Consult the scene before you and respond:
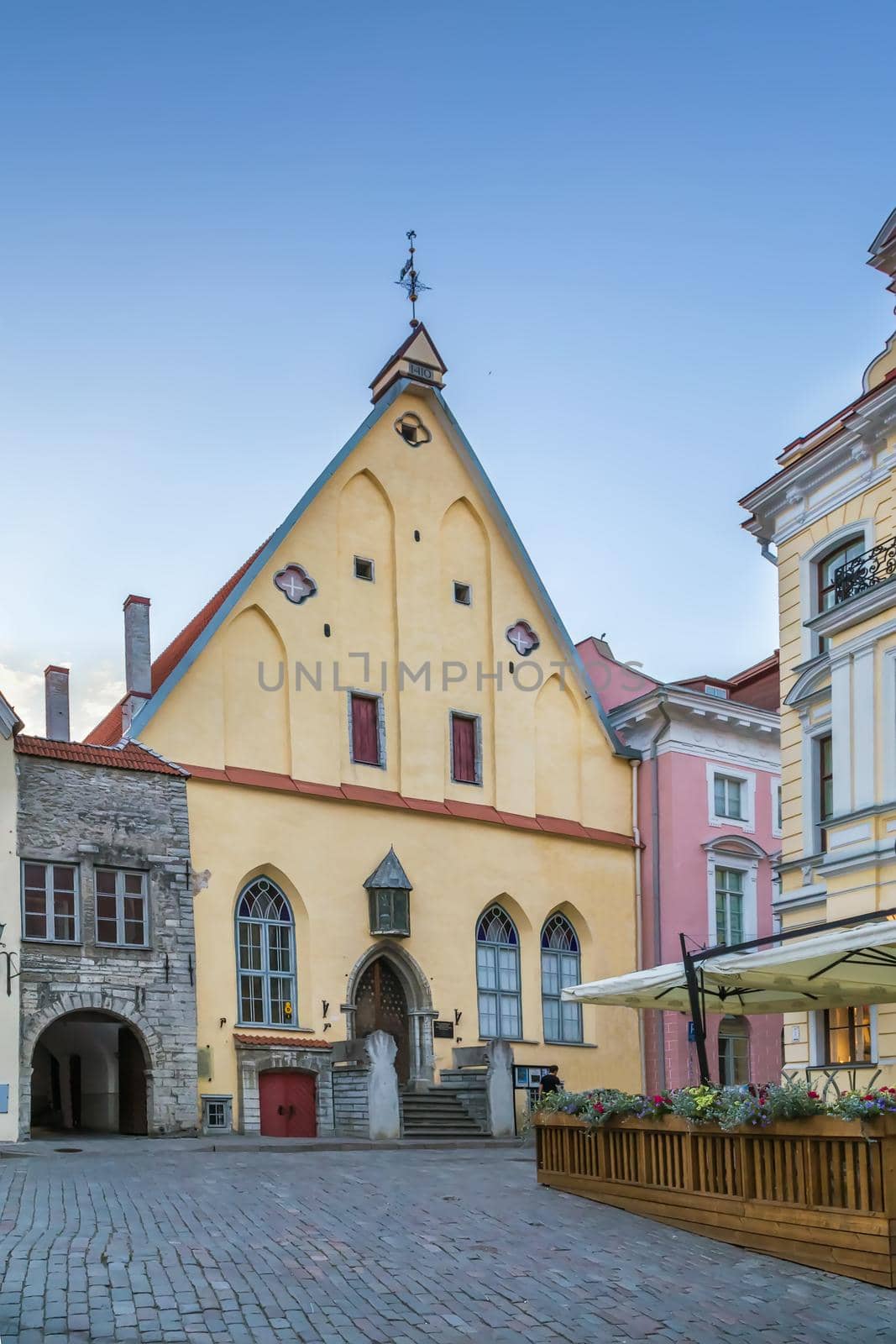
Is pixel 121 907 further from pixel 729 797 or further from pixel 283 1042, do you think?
pixel 729 797

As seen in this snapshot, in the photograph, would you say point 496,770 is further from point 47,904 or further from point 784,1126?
point 784,1126

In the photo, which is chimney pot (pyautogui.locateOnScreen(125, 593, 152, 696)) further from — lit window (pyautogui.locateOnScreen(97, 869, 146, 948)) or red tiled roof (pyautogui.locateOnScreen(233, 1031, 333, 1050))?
red tiled roof (pyautogui.locateOnScreen(233, 1031, 333, 1050))

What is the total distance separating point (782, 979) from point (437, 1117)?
40.7ft

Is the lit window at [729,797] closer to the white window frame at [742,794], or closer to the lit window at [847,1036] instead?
the white window frame at [742,794]

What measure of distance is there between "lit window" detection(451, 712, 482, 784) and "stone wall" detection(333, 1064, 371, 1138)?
6784 millimetres

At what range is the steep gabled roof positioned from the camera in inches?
1144

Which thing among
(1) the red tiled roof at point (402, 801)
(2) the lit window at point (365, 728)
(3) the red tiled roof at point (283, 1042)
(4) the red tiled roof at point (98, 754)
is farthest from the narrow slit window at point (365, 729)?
(3) the red tiled roof at point (283, 1042)

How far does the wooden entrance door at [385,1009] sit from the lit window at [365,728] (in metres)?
3.75

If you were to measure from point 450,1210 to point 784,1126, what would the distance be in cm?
350

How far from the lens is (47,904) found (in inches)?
951

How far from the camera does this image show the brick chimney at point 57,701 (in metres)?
30.7

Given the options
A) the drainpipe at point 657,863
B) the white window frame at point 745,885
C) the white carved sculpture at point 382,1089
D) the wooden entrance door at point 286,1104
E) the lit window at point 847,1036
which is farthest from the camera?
the white window frame at point 745,885

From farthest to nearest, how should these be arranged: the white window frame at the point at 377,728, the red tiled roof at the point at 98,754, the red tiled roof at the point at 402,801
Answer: the white window frame at the point at 377,728 < the red tiled roof at the point at 402,801 < the red tiled roof at the point at 98,754

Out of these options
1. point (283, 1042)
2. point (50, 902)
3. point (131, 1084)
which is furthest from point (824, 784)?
point (131, 1084)
